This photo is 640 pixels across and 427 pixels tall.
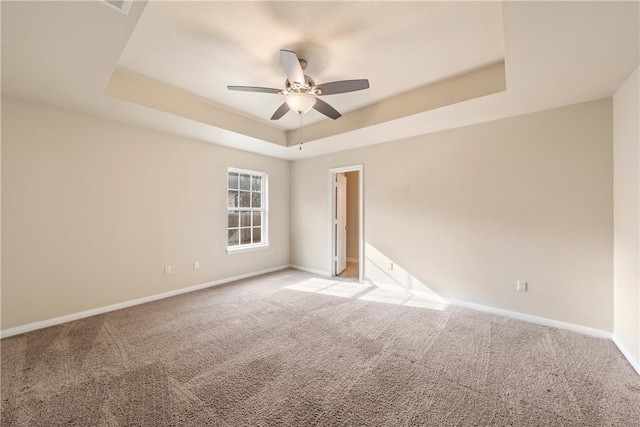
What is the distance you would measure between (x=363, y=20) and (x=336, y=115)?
3.15 ft

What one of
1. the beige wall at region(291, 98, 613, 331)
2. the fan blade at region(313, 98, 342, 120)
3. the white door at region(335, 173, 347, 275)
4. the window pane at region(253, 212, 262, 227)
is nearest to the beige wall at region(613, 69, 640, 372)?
the beige wall at region(291, 98, 613, 331)

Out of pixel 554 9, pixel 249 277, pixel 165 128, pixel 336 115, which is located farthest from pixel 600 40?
pixel 249 277

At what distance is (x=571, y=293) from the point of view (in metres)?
2.73

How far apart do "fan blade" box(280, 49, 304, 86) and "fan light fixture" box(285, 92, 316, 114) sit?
5.0 inches

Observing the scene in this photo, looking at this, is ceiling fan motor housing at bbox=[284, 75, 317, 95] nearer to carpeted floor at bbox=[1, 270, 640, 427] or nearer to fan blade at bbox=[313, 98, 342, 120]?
fan blade at bbox=[313, 98, 342, 120]

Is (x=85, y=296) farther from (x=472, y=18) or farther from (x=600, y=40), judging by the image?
(x=600, y=40)

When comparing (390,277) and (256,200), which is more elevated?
(256,200)

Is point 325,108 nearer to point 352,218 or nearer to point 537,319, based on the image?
point 537,319

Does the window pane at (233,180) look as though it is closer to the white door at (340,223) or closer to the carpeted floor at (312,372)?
the white door at (340,223)

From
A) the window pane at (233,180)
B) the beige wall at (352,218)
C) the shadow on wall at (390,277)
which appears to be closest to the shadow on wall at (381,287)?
the shadow on wall at (390,277)

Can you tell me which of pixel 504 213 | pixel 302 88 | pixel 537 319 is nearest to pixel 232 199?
pixel 302 88

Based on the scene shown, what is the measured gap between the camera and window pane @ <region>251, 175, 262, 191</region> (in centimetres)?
507

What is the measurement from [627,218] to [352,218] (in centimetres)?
476

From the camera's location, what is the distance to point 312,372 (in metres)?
2.00
